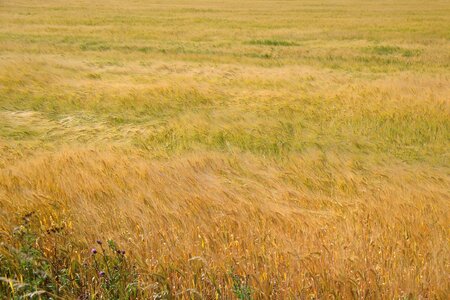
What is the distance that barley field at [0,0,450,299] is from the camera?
1.86 metres

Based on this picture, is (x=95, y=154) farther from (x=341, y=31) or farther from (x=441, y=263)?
(x=341, y=31)

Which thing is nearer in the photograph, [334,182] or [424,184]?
[424,184]

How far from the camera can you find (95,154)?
3.75 m

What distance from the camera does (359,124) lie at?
612cm

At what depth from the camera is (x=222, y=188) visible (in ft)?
9.43

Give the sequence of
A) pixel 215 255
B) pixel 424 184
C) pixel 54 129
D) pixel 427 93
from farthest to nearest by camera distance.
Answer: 1. pixel 427 93
2. pixel 54 129
3. pixel 424 184
4. pixel 215 255

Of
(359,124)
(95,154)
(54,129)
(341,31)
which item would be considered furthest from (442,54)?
(95,154)

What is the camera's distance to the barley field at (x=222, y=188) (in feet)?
6.10

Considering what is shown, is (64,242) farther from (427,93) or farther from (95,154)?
(427,93)

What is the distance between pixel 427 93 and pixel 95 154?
19.8 feet

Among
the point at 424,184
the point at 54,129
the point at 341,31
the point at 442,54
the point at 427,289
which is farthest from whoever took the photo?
the point at 341,31

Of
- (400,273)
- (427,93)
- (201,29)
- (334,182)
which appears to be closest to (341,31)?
(201,29)

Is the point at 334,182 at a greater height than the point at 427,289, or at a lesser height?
lesser

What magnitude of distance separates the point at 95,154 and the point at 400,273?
107 inches
